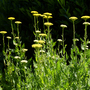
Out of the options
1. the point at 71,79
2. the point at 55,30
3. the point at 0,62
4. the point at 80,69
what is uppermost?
the point at 55,30

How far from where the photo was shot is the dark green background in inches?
139

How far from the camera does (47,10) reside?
12.9 feet

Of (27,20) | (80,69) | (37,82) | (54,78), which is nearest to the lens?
(80,69)

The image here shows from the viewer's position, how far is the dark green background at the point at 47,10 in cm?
353

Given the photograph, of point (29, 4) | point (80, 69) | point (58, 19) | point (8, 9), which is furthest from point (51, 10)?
point (80, 69)

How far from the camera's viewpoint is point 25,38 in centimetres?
413

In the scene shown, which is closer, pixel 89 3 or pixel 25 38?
pixel 89 3

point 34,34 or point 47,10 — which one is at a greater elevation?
point 47,10

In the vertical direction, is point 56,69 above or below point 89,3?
below

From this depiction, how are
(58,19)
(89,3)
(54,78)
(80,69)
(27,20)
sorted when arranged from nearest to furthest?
1. (80,69)
2. (54,78)
3. (89,3)
4. (58,19)
5. (27,20)

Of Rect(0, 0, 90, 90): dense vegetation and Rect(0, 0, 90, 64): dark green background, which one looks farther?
Rect(0, 0, 90, 64): dark green background

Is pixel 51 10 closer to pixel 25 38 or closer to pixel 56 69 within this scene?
Result: pixel 25 38

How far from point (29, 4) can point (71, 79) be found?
2.42 m

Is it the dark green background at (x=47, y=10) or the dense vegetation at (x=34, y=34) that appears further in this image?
the dark green background at (x=47, y=10)
